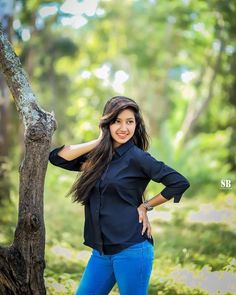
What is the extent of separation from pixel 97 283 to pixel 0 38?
139 centimetres

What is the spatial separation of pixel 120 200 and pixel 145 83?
9.12 m

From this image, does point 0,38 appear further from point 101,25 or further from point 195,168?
point 101,25

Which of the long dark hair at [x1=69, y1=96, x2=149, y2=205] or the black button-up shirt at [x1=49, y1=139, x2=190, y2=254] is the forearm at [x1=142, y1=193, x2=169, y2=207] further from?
the long dark hair at [x1=69, y1=96, x2=149, y2=205]

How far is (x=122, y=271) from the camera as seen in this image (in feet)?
7.54

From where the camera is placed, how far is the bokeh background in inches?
300

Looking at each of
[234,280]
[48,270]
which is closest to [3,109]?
[48,270]

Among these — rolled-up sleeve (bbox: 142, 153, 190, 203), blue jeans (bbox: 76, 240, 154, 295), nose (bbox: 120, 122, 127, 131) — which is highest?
nose (bbox: 120, 122, 127, 131)

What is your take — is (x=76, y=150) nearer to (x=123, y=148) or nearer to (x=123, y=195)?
(x=123, y=148)

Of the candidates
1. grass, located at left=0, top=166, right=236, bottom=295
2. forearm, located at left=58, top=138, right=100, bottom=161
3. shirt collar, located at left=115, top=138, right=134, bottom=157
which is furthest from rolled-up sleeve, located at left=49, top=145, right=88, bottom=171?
grass, located at left=0, top=166, right=236, bottom=295

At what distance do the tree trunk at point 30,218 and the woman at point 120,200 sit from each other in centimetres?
28

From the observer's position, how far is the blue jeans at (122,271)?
2293mm

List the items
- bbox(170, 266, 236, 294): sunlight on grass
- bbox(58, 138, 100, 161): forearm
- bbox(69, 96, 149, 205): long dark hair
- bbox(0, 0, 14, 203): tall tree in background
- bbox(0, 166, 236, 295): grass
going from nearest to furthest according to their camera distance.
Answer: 1. bbox(69, 96, 149, 205): long dark hair
2. bbox(58, 138, 100, 161): forearm
3. bbox(170, 266, 236, 294): sunlight on grass
4. bbox(0, 166, 236, 295): grass
5. bbox(0, 0, 14, 203): tall tree in background

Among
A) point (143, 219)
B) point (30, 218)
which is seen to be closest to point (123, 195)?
point (143, 219)

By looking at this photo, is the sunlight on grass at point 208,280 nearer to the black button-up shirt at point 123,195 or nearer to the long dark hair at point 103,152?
the black button-up shirt at point 123,195
